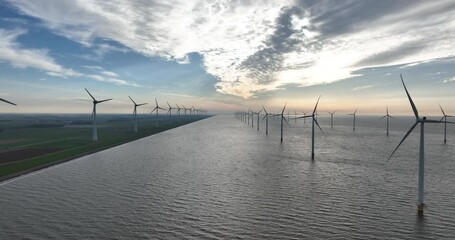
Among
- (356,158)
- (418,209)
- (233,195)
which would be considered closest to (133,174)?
(233,195)

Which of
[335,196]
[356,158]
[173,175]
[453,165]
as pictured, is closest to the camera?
[335,196]

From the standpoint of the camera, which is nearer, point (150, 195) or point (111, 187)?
point (150, 195)

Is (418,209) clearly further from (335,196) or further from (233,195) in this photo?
(233,195)

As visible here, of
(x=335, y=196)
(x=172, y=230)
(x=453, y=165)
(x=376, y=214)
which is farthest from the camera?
(x=453, y=165)

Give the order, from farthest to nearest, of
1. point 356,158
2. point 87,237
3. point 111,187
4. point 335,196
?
1. point 356,158
2. point 111,187
3. point 335,196
4. point 87,237

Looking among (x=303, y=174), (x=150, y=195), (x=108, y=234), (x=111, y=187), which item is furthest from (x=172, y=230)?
(x=303, y=174)

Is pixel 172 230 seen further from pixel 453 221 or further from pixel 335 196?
pixel 453 221
